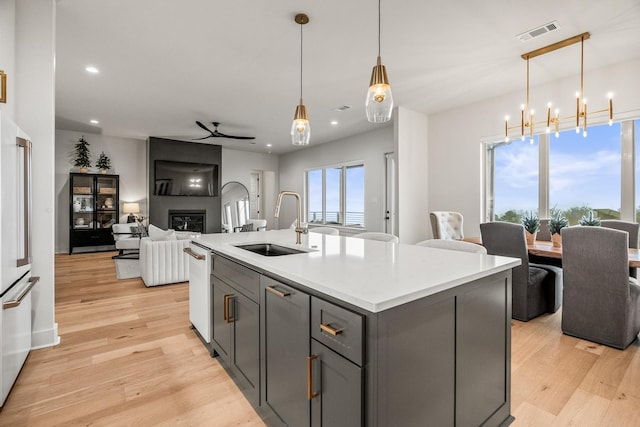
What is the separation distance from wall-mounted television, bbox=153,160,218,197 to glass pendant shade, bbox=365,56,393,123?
676 cm

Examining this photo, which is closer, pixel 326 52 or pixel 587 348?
pixel 587 348

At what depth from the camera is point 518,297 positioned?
298 cm

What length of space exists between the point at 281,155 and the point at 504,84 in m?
6.94

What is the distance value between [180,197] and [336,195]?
4027mm

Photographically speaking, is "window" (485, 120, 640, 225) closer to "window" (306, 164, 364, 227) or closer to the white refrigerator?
"window" (306, 164, 364, 227)

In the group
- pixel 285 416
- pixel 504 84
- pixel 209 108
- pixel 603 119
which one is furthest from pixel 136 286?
pixel 603 119

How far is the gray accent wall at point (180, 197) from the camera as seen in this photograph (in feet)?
24.2

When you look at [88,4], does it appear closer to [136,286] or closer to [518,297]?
[136,286]

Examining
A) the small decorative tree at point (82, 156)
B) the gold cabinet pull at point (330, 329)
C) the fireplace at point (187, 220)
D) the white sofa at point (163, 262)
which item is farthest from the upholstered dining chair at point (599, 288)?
the small decorative tree at point (82, 156)

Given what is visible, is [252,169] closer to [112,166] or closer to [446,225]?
[112,166]

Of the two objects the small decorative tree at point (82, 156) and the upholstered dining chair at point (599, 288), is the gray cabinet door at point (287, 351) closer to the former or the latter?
the upholstered dining chair at point (599, 288)

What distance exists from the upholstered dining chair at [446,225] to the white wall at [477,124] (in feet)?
2.44

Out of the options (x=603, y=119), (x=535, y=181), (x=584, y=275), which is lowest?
(x=584, y=275)

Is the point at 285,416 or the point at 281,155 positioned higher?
the point at 281,155
